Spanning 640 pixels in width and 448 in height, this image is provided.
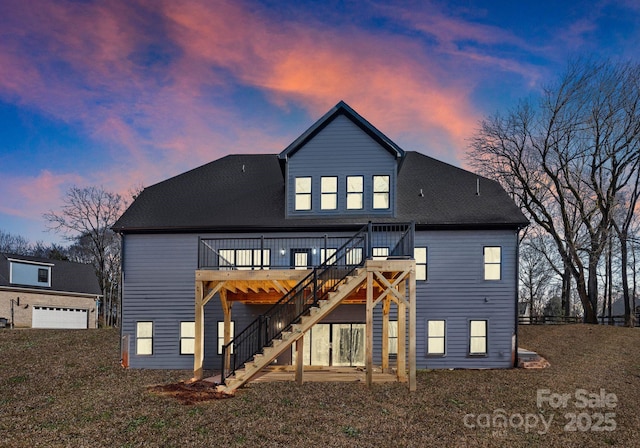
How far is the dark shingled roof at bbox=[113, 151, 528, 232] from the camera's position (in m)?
19.7

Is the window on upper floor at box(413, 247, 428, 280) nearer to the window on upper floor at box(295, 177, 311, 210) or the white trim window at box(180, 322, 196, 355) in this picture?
the window on upper floor at box(295, 177, 311, 210)

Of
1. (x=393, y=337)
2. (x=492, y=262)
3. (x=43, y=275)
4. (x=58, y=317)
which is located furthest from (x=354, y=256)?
(x=58, y=317)

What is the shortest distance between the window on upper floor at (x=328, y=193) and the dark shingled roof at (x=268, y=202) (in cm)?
59

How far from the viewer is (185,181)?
22.9 meters

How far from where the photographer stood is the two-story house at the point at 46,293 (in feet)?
119

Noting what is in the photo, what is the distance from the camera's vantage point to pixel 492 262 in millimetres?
19641

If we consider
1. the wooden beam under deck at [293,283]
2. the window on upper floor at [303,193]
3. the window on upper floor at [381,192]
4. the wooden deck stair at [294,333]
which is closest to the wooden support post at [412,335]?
the wooden beam under deck at [293,283]

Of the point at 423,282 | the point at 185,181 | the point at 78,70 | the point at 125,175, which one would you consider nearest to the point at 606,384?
the point at 423,282

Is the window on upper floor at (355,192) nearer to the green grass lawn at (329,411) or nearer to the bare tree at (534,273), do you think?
the green grass lawn at (329,411)

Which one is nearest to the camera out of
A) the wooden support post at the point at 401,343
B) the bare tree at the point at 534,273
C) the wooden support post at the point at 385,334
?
the wooden support post at the point at 401,343

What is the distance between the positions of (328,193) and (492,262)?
7459 millimetres

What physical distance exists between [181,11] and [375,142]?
9.59m

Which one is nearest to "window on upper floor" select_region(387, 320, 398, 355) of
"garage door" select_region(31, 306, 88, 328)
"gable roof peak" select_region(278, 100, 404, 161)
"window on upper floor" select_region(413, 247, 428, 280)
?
"window on upper floor" select_region(413, 247, 428, 280)

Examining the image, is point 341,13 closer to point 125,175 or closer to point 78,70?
point 78,70
